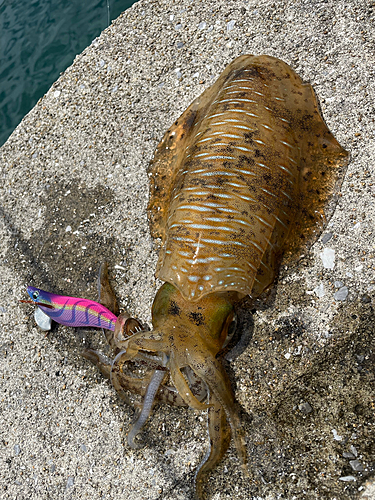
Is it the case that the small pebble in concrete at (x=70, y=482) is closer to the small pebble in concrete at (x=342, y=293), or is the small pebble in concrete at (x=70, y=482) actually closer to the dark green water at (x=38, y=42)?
the small pebble in concrete at (x=342, y=293)

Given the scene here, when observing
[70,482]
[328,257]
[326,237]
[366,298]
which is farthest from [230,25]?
[70,482]

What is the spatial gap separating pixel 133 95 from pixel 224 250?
2.82 metres

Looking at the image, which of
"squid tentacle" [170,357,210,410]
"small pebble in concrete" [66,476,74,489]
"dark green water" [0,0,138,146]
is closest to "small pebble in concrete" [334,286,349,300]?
"squid tentacle" [170,357,210,410]

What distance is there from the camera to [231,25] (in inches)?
174

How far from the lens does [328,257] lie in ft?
11.1

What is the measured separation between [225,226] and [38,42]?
20.8 ft

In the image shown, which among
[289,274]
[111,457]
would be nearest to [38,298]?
[111,457]

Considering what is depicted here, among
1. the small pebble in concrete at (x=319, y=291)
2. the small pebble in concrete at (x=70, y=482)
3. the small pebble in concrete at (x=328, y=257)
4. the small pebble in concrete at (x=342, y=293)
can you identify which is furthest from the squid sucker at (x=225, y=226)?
the small pebble in concrete at (x=70, y=482)

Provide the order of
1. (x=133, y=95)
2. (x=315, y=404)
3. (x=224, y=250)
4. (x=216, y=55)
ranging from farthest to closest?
(x=133, y=95)
(x=216, y=55)
(x=315, y=404)
(x=224, y=250)

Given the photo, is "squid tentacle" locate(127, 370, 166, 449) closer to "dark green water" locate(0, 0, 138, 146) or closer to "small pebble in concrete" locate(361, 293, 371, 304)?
"small pebble in concrete" locate(361, 293, 371, 304)

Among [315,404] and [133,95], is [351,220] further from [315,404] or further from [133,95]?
[133,95]

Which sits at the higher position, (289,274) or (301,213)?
(301,213)

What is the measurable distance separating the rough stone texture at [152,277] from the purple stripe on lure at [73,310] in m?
0.22

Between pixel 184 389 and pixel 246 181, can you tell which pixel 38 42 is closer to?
pixel 246 181
